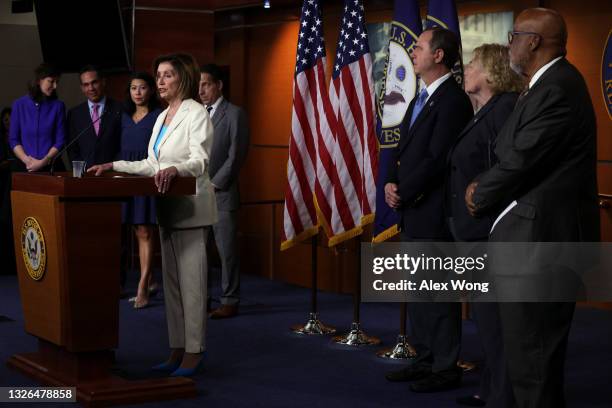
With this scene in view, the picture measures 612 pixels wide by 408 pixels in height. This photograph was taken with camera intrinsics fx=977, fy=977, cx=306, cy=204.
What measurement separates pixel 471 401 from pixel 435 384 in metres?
0.27

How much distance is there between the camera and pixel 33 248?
4.68 meters

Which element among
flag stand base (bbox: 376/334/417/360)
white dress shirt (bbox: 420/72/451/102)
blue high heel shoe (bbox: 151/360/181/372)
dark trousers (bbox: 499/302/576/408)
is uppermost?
white dress shirt (bbox: 420/72/451/102)

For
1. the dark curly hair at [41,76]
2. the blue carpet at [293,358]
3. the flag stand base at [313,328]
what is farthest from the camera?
the dark curly hair at [41,76]

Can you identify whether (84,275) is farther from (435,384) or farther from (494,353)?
(494,353)

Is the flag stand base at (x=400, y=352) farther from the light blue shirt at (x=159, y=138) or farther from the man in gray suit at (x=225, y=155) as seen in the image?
the light blue shirt at (x=159, y=138)

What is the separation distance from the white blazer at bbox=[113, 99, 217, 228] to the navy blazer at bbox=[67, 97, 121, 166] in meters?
2.46

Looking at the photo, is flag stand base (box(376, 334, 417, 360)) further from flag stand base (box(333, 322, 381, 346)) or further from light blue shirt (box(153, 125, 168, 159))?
light blue shirt (box(153, 125, 168, 159))

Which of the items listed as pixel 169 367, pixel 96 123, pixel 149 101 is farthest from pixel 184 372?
pixel 96 123

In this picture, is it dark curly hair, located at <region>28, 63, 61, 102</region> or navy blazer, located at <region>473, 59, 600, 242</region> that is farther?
dark curly hair, located at <region>28, 63, 61, 102</region>

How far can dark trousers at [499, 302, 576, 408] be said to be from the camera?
3191 millimetres

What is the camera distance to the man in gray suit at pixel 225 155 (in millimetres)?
6785

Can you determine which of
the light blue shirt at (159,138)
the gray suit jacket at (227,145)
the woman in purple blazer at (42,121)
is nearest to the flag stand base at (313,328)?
the gray suit jacket at (227,145)

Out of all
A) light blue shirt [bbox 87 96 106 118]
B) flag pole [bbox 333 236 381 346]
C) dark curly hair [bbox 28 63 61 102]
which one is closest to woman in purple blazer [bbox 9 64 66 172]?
dark curly hair [bbox 28 63 61 102]

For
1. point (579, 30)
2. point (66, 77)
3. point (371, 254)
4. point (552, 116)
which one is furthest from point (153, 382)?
point (66, 77)
